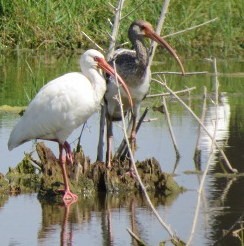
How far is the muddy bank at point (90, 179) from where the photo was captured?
10805mm

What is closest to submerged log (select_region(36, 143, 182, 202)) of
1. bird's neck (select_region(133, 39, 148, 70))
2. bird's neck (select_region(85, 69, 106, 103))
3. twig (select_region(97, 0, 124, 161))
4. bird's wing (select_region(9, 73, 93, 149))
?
bird's wing (select_region(9, 73, 93, 149))

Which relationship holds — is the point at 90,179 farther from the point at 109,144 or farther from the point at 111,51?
the point at 111,51

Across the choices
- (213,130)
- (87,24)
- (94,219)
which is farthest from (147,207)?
(87,24)

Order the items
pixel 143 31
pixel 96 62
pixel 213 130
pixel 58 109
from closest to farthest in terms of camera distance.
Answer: pixel 58 109 < pixel 96 62 < pixel 143 31 < pixel 213 130

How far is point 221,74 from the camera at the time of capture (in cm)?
2080

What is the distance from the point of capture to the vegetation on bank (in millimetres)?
24359

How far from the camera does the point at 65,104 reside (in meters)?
10.6

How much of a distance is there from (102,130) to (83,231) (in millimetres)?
2681

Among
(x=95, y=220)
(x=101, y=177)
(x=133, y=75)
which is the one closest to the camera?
(x=95, y=220)

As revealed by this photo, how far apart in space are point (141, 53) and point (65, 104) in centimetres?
158

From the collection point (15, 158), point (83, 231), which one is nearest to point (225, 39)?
point (15, 158)

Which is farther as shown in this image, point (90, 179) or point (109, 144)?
point (109, 144)

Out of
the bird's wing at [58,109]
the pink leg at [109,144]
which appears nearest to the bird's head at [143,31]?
the pink leg at [109,144]

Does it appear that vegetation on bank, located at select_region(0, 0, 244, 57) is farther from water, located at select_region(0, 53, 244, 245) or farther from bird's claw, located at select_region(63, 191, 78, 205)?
bird's claw, located at select_region(63, 191, 78, 205)
